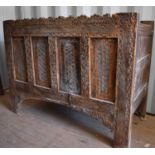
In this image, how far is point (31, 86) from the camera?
1459 mm

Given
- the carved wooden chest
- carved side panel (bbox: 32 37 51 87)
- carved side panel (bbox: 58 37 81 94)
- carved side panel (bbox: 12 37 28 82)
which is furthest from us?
carved side panel (bbox: 12 37 28 82)

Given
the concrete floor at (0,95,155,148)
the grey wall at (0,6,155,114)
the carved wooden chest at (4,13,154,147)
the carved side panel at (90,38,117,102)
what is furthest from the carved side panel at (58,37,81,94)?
the grey wall at (0,6,155,114)

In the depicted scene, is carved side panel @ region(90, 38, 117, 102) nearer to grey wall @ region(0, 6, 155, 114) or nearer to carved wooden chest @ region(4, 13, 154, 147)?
carved wooden chest @ region(4, 13, 154, 147)

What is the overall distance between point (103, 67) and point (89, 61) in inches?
3.9

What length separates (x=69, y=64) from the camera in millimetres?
1194

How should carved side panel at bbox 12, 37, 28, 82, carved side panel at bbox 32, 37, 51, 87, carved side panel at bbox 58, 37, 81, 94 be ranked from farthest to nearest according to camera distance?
carved side panel at bbox 12, 37, 28, 82, carved side panel at bbox 32, 37, 51, 87, carved side panel at bbox 58, 37, 81, 94

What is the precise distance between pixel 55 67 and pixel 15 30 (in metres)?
0.50

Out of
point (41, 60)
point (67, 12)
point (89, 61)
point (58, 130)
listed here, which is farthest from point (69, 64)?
point (67, 12)

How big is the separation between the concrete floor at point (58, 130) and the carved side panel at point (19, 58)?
0.38 metres

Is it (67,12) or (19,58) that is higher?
(67,12)

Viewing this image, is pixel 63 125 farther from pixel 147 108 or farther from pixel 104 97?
pixel 147 108

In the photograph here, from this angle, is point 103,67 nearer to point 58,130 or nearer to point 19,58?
point 58,130

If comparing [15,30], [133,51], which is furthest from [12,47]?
[133,51]

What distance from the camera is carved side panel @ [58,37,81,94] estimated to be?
1.15 m
